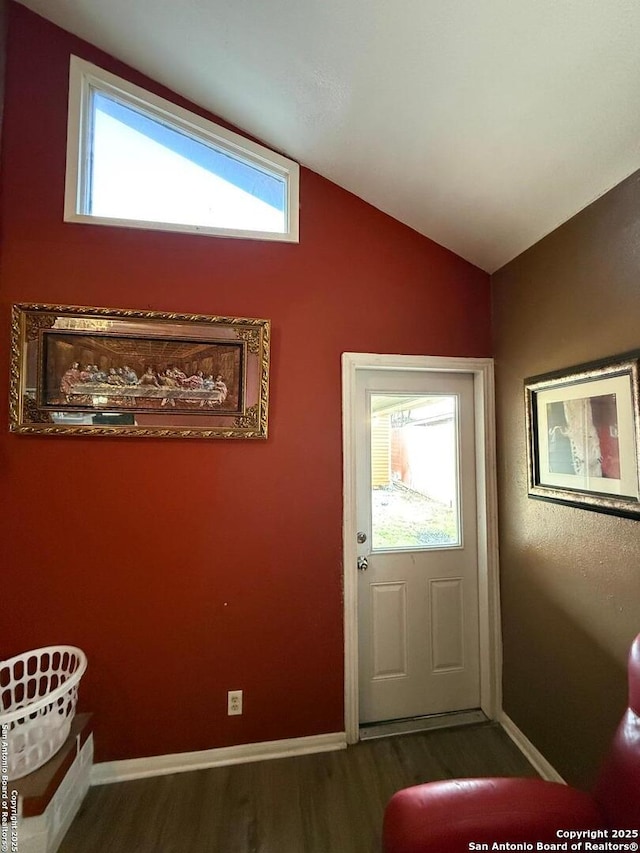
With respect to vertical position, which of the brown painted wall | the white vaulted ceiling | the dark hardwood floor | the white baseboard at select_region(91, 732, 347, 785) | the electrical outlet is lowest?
the dark hardwood floor

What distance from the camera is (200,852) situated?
1.42 m

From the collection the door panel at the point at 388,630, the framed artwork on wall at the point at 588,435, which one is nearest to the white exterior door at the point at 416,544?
the door panel at the point at 388,630

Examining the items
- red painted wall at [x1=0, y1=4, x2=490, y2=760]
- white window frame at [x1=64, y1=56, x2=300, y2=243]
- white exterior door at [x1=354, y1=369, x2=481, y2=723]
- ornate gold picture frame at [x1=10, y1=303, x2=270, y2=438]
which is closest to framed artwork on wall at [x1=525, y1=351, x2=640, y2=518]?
white exterior door at [x1=354, y1=369, x2=481, y2=723]

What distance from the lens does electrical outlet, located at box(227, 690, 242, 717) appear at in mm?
1846

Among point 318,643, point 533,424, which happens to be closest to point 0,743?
point 318,643

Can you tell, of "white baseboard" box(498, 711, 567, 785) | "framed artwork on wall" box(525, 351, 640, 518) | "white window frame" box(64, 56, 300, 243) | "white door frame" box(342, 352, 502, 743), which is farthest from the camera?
"white door frame" box(342, 352, 502, 743)

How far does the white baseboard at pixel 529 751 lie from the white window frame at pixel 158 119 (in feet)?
9.01

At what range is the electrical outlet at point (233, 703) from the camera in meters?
1.85

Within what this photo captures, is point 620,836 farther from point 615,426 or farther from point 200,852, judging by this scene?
point 200,852

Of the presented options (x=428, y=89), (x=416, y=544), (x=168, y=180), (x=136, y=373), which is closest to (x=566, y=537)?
(x=416, y=544)

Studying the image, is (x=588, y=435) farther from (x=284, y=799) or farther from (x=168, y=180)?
(x=168, y=180)

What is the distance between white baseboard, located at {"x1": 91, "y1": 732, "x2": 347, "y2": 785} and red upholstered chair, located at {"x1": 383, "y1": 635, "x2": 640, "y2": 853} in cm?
103

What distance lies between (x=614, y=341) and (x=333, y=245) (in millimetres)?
1359

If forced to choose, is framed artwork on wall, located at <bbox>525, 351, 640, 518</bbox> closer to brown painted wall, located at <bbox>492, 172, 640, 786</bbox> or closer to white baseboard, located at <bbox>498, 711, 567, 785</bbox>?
brown painted wall, located at <bbox>492, 172, 640, 786</bbox>
